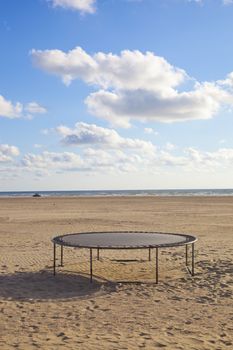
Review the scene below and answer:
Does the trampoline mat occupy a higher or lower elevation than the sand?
higher

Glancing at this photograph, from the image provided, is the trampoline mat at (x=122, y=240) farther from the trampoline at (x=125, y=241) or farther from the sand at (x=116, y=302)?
the sand at (x=116, y=302)

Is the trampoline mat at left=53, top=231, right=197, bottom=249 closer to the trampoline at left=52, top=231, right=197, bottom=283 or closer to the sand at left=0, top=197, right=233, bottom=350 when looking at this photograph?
the trampoline at left=52, top=231, right=197, bottom=283

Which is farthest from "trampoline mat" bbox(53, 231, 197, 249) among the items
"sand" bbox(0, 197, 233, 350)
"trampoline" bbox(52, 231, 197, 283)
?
"sand" bbox(0, 197, 233, 350)

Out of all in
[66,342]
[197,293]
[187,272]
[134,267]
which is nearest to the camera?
[66,342]

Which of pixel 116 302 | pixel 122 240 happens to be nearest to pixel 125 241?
pixel 122 240

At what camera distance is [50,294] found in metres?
8.80

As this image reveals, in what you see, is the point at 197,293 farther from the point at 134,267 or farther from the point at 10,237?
the point at 10,237

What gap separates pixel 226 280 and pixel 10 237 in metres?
10.3

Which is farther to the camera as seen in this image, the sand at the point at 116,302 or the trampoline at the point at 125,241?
the trampoline at the point at 125,241

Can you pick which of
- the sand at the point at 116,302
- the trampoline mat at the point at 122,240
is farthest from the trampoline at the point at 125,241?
the sand at the point at 116,302

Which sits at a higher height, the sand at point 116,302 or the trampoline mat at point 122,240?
the trampoline mat at point 122,240

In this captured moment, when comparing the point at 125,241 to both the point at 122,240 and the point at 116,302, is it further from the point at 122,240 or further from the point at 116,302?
the point at 116,302

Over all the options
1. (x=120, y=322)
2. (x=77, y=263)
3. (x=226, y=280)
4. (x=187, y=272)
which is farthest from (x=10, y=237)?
(x=120, y=322)

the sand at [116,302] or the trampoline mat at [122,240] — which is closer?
the sand at [116,302]
